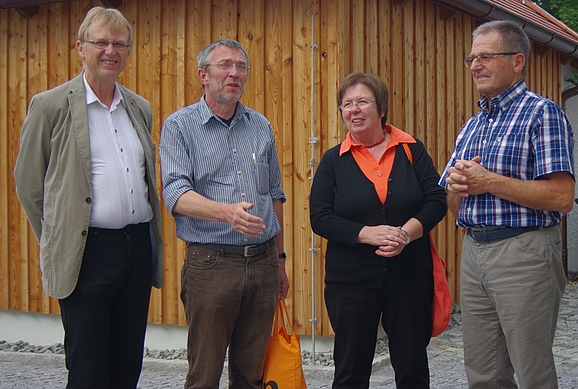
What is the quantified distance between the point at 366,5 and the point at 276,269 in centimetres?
357

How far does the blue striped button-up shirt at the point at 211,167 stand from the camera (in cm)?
393

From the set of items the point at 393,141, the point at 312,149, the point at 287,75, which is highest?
the point at 287,75

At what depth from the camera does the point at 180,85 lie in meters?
7.30

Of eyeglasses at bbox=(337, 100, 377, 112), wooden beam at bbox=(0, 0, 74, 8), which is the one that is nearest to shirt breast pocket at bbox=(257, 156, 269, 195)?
eyeglasses at bbox=(337, 100, 377, 112)

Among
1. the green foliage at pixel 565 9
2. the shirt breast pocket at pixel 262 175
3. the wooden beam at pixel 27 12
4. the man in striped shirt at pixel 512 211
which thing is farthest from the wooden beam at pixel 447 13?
the green foliage at pixel 565 9

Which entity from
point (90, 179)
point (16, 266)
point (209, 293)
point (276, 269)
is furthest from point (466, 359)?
point (16, 266)

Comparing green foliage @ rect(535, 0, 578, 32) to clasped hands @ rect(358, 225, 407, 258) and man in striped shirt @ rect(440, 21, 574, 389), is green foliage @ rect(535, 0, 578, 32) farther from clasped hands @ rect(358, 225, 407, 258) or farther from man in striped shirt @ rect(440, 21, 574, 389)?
clasped hands @ rect(358, 225, 407, 258)

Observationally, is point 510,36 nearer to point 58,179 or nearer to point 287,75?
point 58,179

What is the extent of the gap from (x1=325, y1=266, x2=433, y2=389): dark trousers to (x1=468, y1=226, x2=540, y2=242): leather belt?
1.43ft

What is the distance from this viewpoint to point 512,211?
3.70 meters

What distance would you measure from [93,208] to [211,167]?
0.67m

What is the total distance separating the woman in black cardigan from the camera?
4039 millimetres

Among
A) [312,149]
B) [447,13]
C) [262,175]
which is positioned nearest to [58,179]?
[262,175]

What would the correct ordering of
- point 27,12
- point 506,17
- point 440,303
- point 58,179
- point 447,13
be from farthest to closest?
point 506,17
point 447,13
point 27,12
point 440,303
point 58,179
